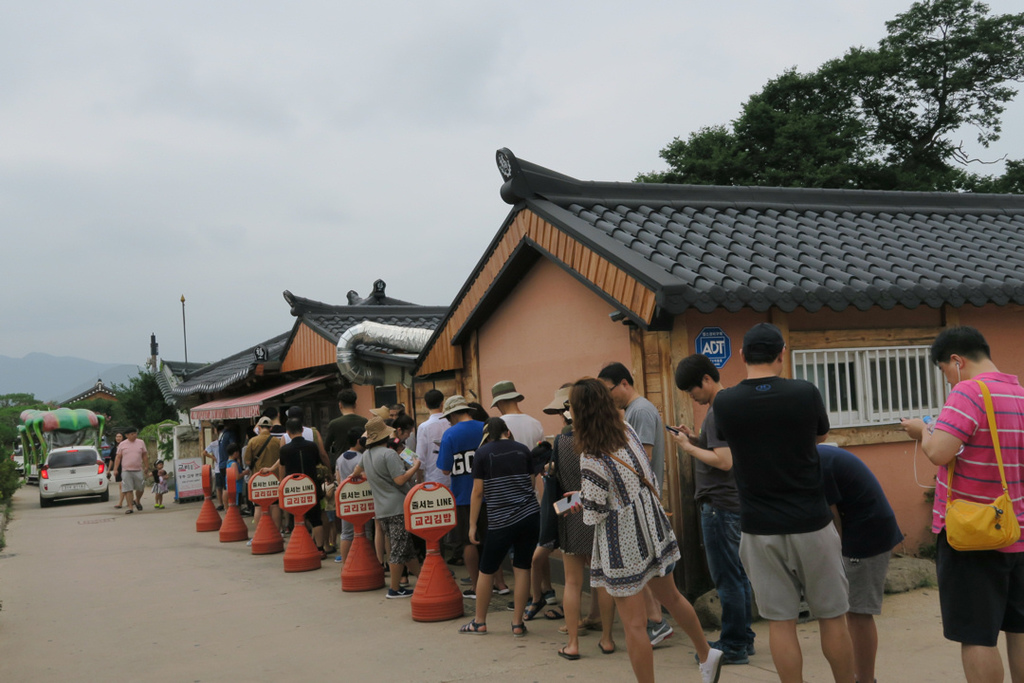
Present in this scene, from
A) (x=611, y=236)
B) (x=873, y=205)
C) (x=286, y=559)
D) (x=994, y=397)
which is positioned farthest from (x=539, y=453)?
(x=873, y=205)

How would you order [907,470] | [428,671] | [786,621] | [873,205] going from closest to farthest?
[786,621], [428,671], [907,470], [873,205]

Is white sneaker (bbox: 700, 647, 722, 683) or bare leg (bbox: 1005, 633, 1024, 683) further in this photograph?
white sneaker (bbox: 700, 647, 722, 683)

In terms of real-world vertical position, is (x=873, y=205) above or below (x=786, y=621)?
above

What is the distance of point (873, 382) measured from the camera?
7.61 m

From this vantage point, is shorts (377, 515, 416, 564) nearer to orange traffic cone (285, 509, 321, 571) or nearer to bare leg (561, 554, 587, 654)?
orange traffic cone (285, 509, 321, 571)

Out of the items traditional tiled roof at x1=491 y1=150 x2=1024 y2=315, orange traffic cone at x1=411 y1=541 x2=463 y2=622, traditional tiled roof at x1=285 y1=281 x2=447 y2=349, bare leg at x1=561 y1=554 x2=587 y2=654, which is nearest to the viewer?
bare leg at x1=561 y1=554 x2=587 y2=654

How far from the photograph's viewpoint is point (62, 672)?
6.25m

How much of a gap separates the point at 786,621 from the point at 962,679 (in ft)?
5.42

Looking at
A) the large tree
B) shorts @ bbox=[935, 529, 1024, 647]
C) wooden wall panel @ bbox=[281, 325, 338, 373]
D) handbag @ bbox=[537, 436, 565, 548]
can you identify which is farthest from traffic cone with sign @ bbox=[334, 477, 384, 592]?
the large tree

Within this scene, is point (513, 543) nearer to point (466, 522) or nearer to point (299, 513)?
point (466, 522)

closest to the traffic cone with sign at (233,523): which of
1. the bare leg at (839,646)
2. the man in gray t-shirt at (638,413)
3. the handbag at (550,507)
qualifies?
the handbag at (550,507)

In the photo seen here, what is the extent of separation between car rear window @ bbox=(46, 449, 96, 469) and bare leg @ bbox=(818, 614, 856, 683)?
2252cm

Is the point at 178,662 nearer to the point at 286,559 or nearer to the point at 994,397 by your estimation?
the point at 286,559

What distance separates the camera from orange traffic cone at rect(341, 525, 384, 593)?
8680mm
